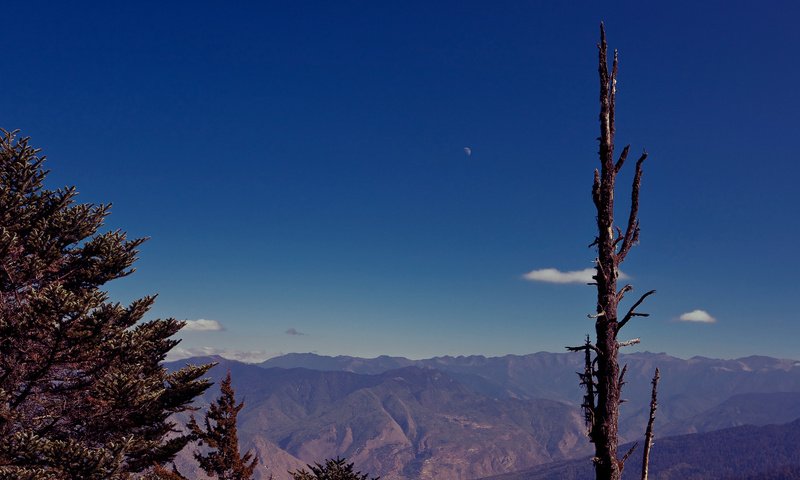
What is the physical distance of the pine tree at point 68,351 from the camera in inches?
626

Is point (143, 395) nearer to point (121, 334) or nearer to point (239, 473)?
point (121, 334)

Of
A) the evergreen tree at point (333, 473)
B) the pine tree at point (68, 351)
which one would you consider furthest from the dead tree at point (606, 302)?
the evergreen tree at point (333, 473)

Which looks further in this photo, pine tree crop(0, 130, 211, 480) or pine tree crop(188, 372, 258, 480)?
pine tree crop(188, 372, 258, 480)

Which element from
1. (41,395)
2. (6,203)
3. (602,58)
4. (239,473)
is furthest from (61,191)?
(602,58)

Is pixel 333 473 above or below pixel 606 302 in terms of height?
below

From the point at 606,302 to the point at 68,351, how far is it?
1835cm

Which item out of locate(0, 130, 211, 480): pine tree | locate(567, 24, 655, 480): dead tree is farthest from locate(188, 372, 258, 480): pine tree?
locate(567, 24, 655, 480): dead tree

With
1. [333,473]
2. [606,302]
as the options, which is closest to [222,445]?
[333,473]

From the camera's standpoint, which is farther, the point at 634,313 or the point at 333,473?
the point at 333,473

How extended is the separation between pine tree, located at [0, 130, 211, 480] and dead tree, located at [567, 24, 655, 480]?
15.7 meters

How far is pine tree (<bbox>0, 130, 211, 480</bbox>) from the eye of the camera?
15.9 m

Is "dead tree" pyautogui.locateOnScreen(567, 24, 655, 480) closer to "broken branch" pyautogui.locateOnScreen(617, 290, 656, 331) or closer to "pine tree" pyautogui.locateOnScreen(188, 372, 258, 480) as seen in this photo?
"broken branch" pyautogui.locateOnScreen(617, 290, 656, 331)

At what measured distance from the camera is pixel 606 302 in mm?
9062

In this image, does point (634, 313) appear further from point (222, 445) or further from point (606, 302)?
point (222, 445)
